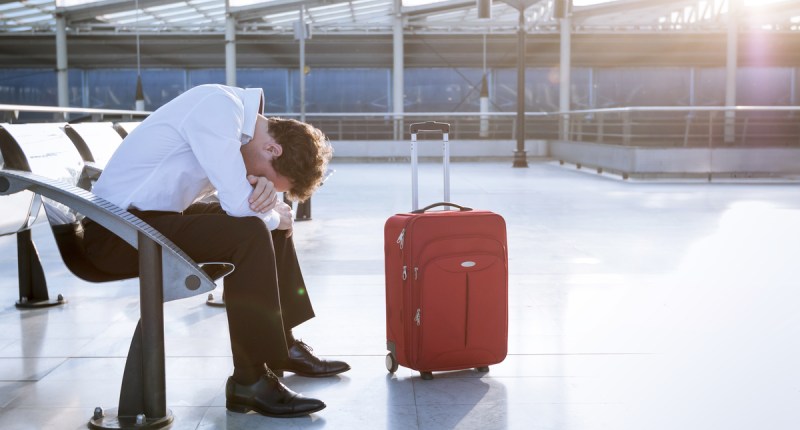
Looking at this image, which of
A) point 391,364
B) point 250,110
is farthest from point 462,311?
point 250,110

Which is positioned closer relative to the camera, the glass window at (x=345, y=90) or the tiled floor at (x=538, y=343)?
the tiled floor at (x=538, y=343)

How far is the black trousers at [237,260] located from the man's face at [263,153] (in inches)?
6.6

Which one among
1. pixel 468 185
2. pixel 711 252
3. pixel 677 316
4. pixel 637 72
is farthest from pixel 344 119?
pixel 677 316

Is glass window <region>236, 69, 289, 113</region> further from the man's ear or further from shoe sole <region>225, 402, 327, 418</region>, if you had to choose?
shoe sole <region>225, 402, 327, 418</region>

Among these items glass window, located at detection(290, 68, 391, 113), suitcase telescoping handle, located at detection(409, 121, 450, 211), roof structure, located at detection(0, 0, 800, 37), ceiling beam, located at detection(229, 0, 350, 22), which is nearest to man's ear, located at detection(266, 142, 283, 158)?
suitcase telescoping handle, located at detection(409, 121, 450, 211)

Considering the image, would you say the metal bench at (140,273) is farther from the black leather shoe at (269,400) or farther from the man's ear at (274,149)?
the man's ear at (274,149)

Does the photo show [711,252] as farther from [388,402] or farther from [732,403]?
[388,402]

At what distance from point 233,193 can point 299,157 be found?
0.24 meters

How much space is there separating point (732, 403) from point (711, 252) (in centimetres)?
352

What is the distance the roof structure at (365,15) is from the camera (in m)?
24.1

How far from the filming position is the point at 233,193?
2762 millimetres

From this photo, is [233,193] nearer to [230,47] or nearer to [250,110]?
[250,110]

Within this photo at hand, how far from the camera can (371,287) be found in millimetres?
5125

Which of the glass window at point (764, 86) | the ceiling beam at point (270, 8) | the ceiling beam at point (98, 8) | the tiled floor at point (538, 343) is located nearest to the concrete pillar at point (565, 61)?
the ceiling beam at point (270, 8)
